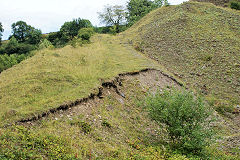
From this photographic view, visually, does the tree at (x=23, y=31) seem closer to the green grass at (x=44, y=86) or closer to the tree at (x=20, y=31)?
the tree at (x=20, y=31)

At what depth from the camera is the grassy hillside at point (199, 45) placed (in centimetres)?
1980

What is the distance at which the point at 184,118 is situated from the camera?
8641mm

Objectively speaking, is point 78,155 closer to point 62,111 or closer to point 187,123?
point 62,111

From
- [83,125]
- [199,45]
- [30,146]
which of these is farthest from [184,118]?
[199,45]

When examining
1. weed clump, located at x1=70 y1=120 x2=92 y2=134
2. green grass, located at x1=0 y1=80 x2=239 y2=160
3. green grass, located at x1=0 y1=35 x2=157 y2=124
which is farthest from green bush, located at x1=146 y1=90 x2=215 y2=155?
green grass, located at x1=0 y1=35 x2=157 y2=124

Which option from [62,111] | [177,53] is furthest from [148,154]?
[177,53]

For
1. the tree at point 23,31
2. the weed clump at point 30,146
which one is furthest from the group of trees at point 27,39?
the weed clump at point 30,146

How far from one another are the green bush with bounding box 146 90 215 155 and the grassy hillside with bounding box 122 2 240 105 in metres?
9.56

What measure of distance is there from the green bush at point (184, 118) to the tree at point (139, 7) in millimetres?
46718

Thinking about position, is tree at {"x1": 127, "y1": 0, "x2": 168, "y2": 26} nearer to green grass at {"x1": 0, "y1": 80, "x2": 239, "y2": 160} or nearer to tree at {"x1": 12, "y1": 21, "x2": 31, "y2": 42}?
tree at {"x1": 12, "y1": 21, "x2": 31, "y2": 42}

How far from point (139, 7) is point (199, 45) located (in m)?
34.1

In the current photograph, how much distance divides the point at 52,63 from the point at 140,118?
6.92 meters

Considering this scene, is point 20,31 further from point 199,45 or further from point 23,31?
point 199,45

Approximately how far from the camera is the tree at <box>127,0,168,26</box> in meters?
53.6
